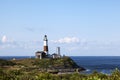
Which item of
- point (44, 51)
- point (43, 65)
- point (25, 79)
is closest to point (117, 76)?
point (25, 79)

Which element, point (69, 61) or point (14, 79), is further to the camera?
point (69, 61)

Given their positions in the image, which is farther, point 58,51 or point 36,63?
point 58,51

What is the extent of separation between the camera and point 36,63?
147125 mm

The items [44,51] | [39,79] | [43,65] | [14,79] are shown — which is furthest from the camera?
[44,51]

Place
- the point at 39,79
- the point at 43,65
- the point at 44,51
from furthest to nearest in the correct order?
the point at 44,51, the point at 43,65, the point at 39,79

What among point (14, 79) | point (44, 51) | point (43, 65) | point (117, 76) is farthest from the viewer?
point (44, 51)

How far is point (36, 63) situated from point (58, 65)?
28.6ft

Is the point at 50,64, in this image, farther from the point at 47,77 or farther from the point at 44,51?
the point at 47,77

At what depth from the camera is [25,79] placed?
4878 centimetres

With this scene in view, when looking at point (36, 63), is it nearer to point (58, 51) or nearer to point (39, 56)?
point (39, 56)

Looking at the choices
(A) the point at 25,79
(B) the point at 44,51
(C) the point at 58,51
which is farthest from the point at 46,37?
(A) the point at 25,79

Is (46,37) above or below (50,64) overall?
above

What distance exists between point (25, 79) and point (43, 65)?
95.7m

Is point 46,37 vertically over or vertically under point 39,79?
over
